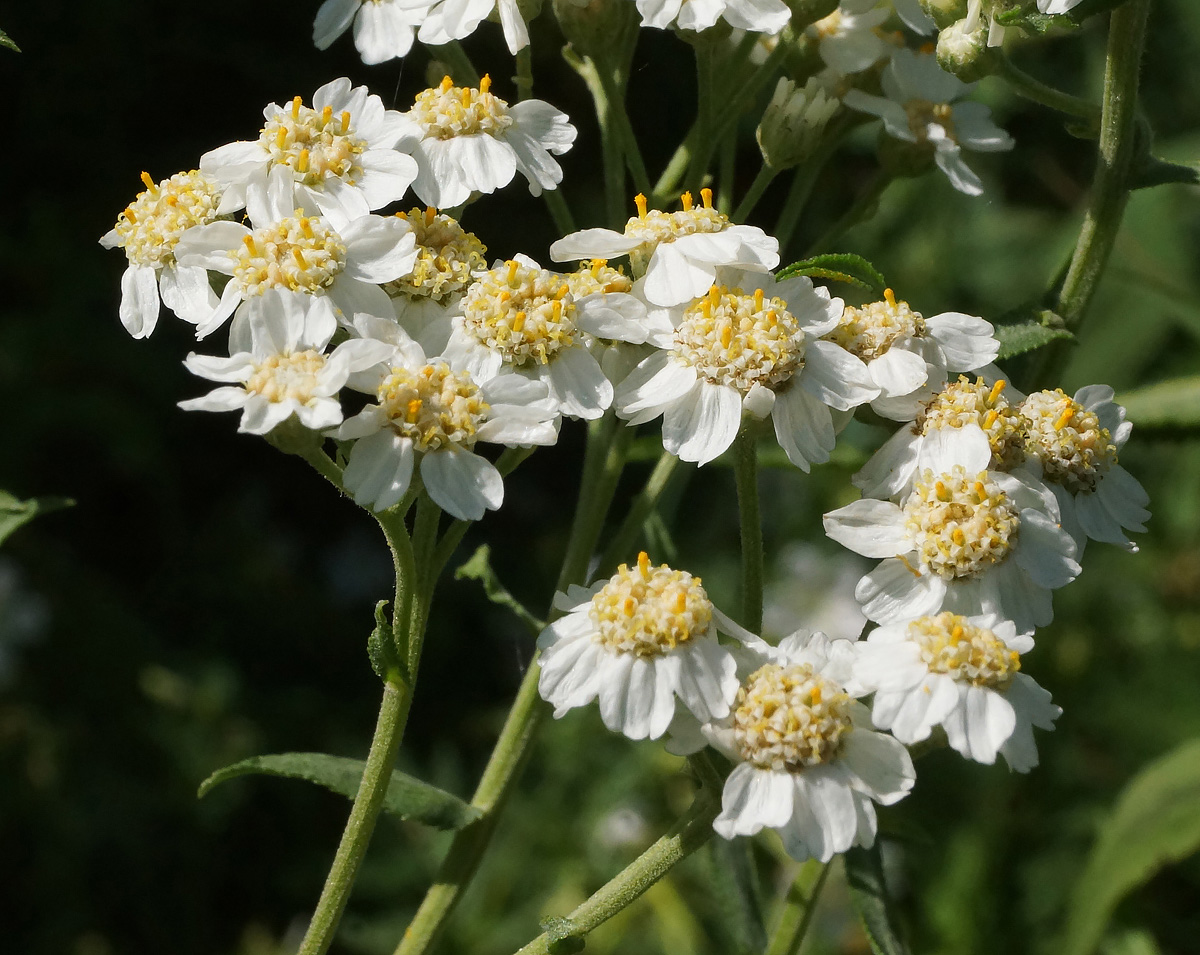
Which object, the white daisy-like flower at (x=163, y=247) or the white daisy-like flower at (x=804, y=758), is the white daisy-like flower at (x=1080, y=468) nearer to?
the white daisy-like flower at (x=804, y=758)

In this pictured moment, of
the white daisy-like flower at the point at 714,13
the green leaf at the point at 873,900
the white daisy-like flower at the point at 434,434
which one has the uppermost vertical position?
the white daisy-like flower at the point at 714,13

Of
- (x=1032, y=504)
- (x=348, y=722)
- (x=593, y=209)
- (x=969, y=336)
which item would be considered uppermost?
(x=969, y=336)

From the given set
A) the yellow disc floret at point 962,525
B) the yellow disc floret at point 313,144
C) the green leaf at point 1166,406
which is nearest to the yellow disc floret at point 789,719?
the yellow disc floret at point 962,525

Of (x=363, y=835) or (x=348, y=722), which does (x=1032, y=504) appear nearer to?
(x=363, y=835)

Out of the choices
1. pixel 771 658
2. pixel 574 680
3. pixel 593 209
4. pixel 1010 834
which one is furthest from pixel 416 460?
pixel 593 209

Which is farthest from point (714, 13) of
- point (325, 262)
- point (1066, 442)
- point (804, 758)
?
point (804, 758)

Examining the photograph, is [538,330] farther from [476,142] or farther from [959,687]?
[959,687]

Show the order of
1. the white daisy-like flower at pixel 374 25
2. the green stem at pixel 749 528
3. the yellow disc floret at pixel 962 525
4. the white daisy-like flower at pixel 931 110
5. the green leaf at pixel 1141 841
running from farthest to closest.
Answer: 1. the green leaf at pixel 1141 841
2. the white daisy-like flower at pixel 931 110
3. the white daisy-like flower at pixel 374 25
4. the green stem at pixel 749 528
5. the yellow disc floret at pixel 962 525
